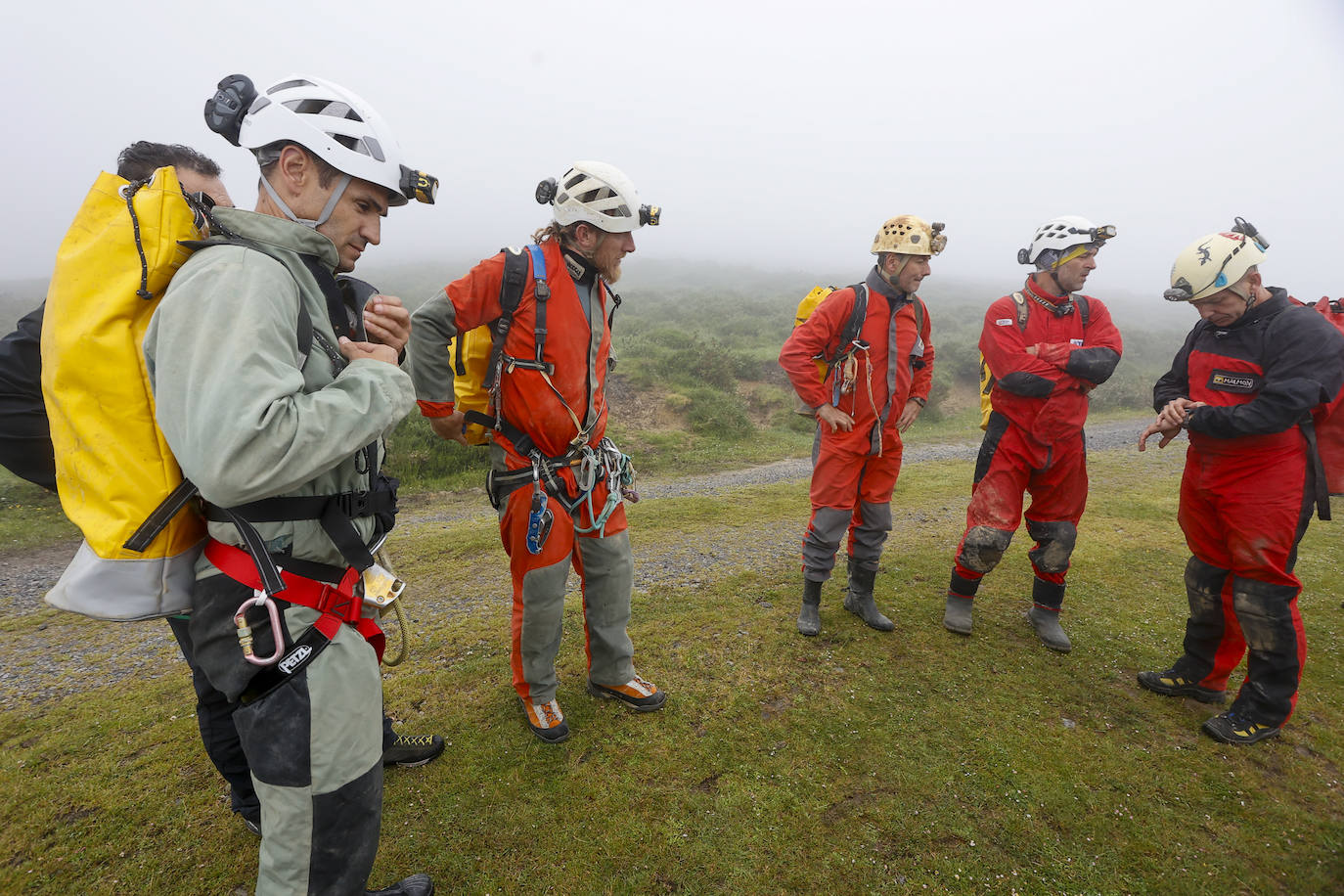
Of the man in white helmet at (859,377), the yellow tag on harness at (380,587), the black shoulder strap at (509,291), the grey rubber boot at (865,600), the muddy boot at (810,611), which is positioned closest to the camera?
the yellow tag on harness at (380,587)

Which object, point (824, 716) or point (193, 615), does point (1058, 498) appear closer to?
point (824, 716)

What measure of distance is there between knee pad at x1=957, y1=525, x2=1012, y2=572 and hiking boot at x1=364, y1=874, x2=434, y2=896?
478 centimetres

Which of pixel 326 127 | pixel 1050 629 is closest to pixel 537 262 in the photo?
pixel 326 127

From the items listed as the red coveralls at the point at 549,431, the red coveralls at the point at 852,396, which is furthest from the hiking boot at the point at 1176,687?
the red coveralls at the point at 549,431

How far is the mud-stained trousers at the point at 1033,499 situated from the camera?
5168mm

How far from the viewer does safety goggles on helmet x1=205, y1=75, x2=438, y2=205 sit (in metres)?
2.19

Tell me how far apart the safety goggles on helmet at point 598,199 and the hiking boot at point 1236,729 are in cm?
529

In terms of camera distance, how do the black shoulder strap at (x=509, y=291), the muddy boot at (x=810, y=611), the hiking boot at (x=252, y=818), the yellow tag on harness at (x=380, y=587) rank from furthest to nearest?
Answer: the muddy boot at (x=810, y=611)
the black shoulder strap at (x=509, y=291)
the hiking boot at (x=252, y=818)
the yellow tag on harness at (x=380, y=587)

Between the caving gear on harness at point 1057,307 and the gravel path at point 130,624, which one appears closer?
the gravel path at point 130,624

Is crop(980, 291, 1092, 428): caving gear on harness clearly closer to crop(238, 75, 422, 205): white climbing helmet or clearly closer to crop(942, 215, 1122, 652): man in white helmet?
crop(942, 215, 1122, 652): man in white helmet

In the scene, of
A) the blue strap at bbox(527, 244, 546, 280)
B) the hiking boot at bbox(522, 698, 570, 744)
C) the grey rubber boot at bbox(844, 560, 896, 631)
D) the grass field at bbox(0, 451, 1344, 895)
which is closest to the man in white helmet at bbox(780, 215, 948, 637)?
the grey rubber boot at bbox(844, 560, 896, 631)

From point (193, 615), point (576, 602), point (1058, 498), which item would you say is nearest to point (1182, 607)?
point (1058, 498)

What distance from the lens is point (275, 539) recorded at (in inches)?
80.7

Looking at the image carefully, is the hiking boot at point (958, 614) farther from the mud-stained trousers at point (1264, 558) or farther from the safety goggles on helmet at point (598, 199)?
the safety goggles on helmet at point (598, 199)
